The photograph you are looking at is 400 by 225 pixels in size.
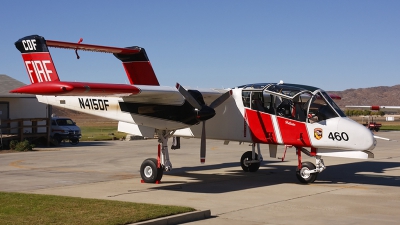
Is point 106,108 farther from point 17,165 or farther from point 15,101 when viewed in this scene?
point 15,101

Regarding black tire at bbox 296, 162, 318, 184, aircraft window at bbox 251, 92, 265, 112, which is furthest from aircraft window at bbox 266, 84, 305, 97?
black tire at bbox 296, 162, 318, 184

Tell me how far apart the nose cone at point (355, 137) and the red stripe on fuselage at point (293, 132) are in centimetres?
102

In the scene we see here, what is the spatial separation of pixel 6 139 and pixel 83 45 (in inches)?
672

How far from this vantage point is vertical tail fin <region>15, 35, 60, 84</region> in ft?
56.0

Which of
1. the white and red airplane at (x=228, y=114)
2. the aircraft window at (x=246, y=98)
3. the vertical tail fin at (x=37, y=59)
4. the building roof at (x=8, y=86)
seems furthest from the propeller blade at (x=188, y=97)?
the building roof at (x=8, y=86)

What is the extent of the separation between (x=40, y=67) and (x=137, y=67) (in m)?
3.78

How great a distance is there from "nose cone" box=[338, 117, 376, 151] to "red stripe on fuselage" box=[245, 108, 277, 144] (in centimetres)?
209

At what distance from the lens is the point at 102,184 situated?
16.1 m

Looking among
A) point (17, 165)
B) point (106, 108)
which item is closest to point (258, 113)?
point (106, 108)

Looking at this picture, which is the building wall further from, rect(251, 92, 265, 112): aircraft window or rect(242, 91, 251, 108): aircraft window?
rect(251, 92, 265, 112): aircraft window

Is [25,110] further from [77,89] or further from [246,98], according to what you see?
[77,89]

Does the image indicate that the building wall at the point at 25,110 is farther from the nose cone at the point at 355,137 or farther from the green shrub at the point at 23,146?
the nose cone at the point at 355,137

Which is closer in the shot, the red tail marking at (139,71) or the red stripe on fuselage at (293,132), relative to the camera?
the red stripe on fuselage at (293,132)

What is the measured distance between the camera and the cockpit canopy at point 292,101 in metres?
15.9
